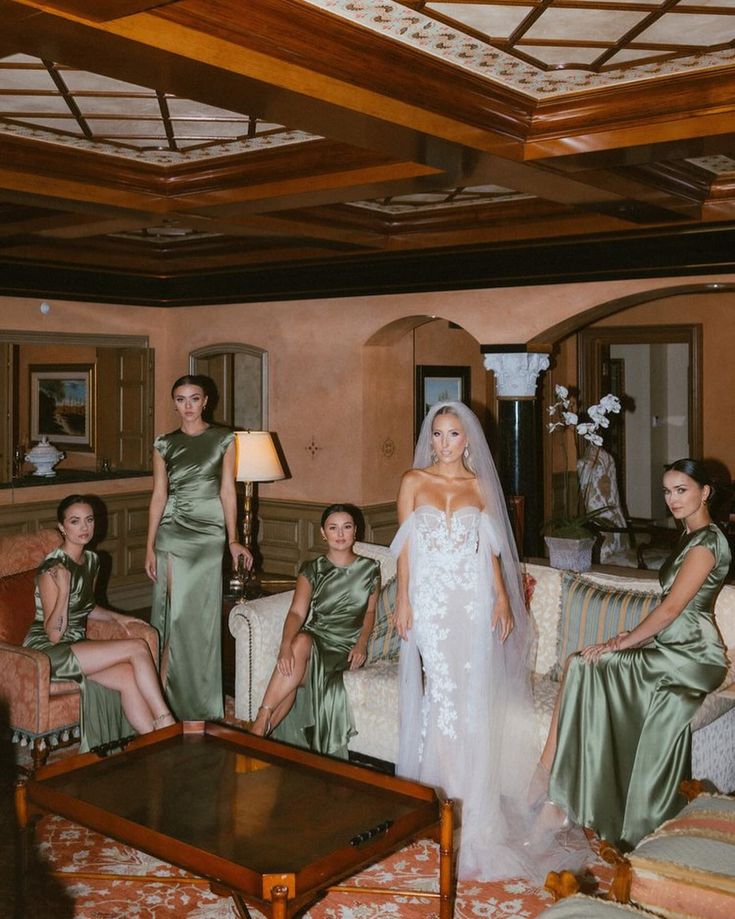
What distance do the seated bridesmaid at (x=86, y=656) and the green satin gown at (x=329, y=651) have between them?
637 millimetres

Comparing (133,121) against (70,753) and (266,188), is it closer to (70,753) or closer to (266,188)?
(266,188)

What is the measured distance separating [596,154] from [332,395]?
4.43 meters

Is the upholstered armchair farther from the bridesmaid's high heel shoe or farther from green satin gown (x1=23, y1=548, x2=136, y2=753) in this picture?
the bridesmaid's high heel shoe

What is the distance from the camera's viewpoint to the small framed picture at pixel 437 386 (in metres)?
9.68

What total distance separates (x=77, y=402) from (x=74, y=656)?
300 inches

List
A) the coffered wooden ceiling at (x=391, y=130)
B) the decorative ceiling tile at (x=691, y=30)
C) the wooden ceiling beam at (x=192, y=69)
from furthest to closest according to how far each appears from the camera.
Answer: the decorative ceiling tile at (x=691, y=30), the coffered wooden ceiling at (x=391, y=130), the wooden ceiling beam at (x=192, y=69)

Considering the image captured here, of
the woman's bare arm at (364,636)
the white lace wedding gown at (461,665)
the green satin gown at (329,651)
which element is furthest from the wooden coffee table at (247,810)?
the woman's bare arm at (364,636)

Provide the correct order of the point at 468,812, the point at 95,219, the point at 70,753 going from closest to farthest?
the point at 468,812, the point at 70,753, the point at 95,219

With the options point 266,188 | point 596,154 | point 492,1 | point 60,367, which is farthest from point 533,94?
point 60,367

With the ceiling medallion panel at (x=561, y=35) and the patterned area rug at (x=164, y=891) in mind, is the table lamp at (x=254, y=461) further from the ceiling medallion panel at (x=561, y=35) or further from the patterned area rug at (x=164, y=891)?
the ceiling medallion panel at (x=561, y=35)

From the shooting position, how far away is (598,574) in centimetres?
479

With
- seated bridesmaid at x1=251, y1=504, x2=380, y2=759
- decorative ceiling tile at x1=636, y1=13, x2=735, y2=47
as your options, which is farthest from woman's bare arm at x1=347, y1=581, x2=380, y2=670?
decorative ceiling tile at x1=636, y1=13, x2=735, y2=47

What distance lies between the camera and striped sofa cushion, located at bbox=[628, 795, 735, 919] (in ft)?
8.39

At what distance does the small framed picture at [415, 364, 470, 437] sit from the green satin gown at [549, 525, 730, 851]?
549cm
